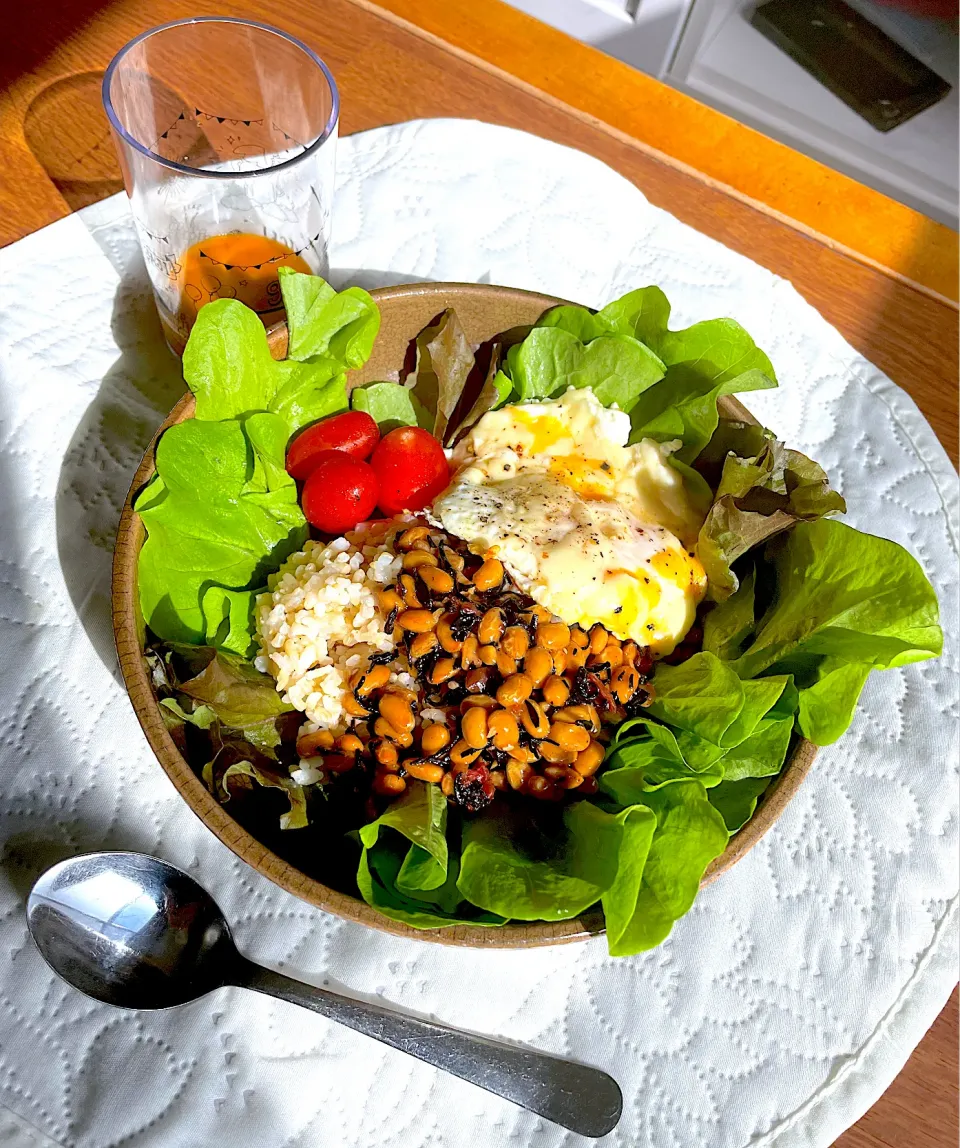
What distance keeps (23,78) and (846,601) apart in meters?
1.58

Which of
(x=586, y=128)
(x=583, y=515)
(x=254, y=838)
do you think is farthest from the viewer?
(x=586, y=128)

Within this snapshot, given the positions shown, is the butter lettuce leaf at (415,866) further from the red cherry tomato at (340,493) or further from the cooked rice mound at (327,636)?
the red cherry tomato at (340,493)

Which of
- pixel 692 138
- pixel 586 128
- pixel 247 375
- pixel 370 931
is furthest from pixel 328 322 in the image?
pixel 692 138

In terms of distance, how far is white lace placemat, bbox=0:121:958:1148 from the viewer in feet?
3.58

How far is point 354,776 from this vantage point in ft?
3.73

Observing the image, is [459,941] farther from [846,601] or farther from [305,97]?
[305,97]

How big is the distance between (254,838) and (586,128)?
1.47 m

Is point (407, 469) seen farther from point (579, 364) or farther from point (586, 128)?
point (586, 128)

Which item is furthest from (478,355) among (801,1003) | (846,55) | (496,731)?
(846,55)

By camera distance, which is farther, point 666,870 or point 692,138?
point 692,138

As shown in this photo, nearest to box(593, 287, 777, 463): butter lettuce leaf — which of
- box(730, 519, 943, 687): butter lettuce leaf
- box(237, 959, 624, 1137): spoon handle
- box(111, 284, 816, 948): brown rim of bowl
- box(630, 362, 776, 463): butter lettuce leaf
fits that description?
box(630, 362, 776, 463): butter lettuce leaf

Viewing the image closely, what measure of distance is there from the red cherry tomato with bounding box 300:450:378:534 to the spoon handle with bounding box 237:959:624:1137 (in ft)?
1.74

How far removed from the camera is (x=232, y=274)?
1.42 metres

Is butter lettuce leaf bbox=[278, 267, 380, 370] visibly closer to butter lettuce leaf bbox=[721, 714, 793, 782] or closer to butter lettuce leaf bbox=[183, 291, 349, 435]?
butter lettuce leaf bbox=[183, 291, 349, 435]
